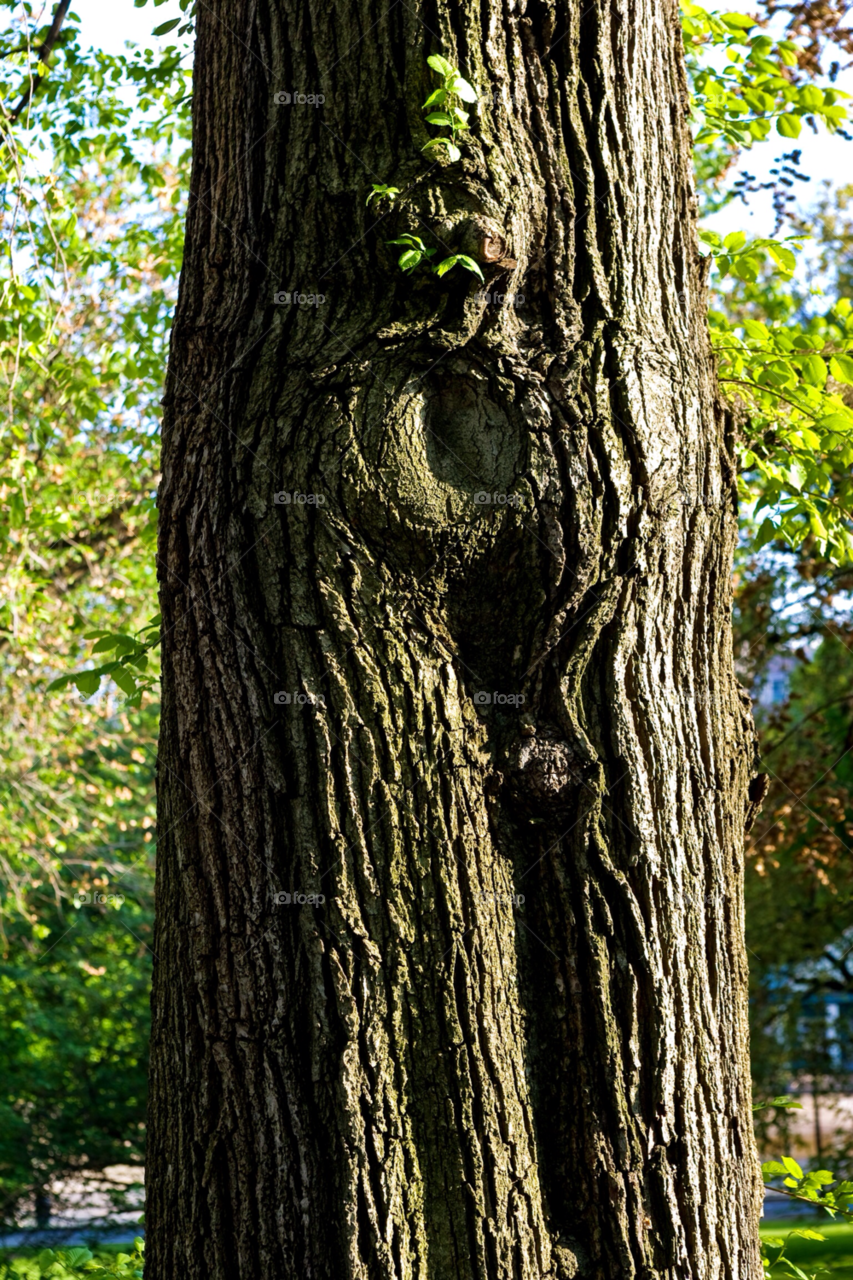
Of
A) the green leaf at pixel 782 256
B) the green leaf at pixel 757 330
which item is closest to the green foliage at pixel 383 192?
the green leaf at pixel 757 330

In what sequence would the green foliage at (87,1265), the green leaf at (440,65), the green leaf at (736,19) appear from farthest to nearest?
the green leaf at (736,19), the green foliage at (87,1265), the green leaf at (440,65)

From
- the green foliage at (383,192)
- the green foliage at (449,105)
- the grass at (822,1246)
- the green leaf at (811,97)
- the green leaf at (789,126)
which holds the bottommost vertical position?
the grass at (822,1246)

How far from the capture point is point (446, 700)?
224 centimetres

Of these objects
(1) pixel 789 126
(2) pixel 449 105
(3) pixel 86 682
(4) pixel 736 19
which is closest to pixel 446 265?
(2) pixel 449 105

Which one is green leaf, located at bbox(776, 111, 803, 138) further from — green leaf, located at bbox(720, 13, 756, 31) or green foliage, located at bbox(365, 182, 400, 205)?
green foliage, located at bbox(365, 182, 400, 205)

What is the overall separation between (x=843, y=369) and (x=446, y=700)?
163 centimetres

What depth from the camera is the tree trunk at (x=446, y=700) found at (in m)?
2.09

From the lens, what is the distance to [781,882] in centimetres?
1288

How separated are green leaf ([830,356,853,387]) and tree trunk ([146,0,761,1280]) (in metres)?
0.71

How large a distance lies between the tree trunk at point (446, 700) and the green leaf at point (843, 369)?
2.32ft

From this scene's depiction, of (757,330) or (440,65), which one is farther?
(757,330)

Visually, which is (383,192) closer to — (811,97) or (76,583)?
(811,97)

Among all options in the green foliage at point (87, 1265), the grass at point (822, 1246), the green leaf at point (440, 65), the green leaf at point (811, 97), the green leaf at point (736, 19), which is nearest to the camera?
the green leaf at point (440, 65)

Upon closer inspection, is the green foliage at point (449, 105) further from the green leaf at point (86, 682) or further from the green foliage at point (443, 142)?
the green leaf at point (86, 682)
